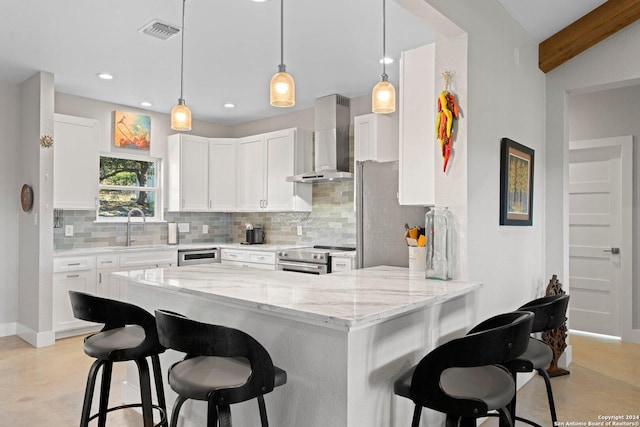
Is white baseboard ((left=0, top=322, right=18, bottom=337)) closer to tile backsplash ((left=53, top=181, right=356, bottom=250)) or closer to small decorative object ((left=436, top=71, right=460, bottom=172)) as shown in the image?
tile backsplash ((left=53, top=181, right=356, bottom=250))

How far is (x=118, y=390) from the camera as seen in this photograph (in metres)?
3.25

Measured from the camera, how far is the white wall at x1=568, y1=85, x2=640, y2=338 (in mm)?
4426

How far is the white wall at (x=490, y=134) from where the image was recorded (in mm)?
2561

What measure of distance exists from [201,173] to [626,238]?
5.02m

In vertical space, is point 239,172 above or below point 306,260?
above

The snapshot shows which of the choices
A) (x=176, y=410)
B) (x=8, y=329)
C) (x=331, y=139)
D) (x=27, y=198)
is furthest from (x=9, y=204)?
(x=176, y=410)

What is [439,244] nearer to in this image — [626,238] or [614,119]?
[626,238]

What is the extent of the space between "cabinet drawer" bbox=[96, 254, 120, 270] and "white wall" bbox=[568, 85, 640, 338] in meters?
5.16

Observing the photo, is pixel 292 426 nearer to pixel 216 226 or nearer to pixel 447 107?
pixel 447 107

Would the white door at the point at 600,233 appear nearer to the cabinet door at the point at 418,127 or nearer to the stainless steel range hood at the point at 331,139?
the stainless steel range hood at the point at 331,139

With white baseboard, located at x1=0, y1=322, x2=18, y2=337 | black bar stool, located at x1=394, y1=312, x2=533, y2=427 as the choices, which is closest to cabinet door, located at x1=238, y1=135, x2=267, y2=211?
white baseboard, located at x1=0, y1=322, x2=18, y2=337

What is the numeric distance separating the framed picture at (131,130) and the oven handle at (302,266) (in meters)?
2.47

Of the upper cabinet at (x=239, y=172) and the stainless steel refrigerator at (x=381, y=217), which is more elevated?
the upper cabinet at (x=239, y=172)

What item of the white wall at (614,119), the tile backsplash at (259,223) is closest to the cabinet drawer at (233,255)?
the tile backsplash at (259,223)
